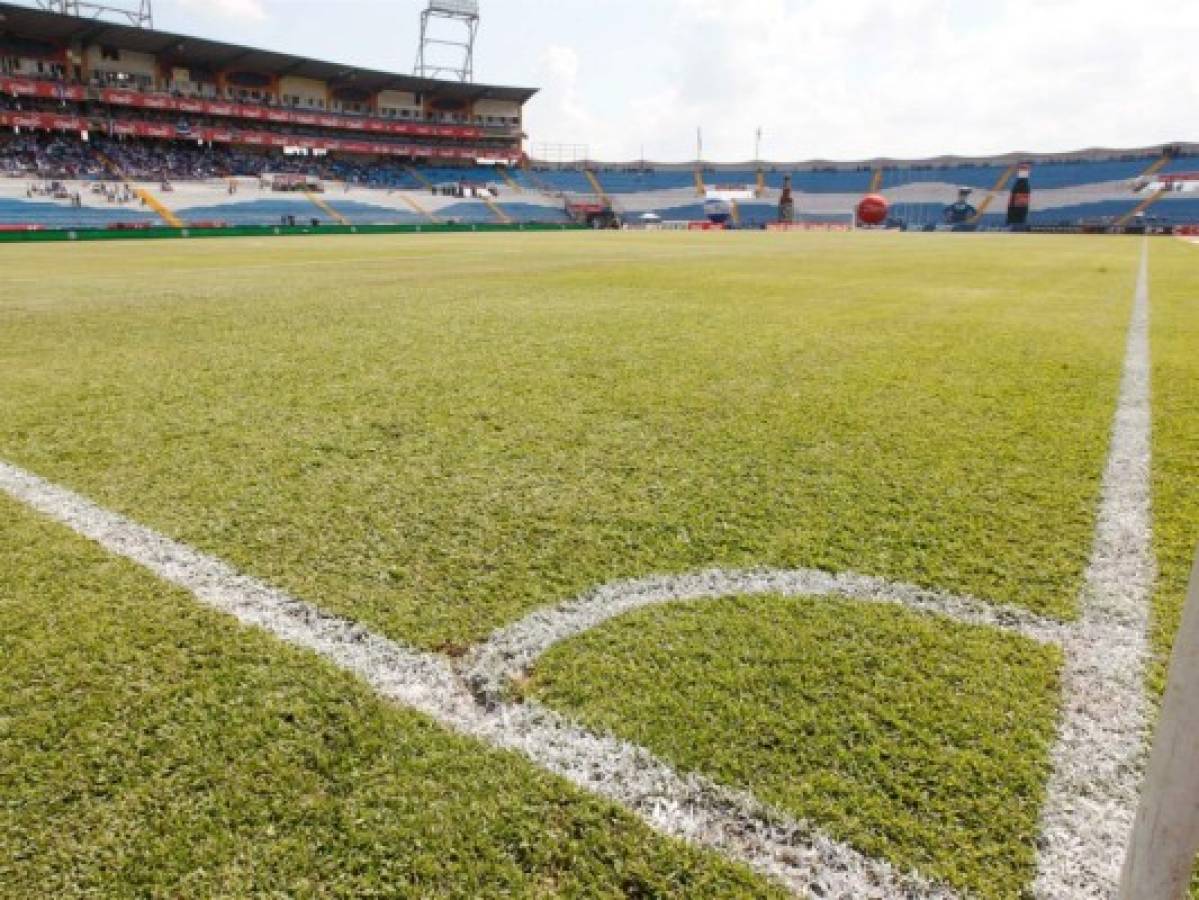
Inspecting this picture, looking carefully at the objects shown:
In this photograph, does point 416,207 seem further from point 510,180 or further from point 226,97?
point 510,180

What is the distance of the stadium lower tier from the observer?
40188mm

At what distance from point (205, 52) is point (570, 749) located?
59178 mm

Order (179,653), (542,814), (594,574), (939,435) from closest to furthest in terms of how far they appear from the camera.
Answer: (542,814), (179,653), (594,574), (939,435)

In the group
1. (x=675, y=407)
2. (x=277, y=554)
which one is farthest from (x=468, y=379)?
(x=277, y=554)

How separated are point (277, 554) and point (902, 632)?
1975 millimetres

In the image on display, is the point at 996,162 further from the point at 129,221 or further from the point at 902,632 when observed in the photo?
the point at 902,632

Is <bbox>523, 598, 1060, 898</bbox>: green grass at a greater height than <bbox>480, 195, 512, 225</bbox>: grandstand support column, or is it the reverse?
<bbox>480, 195, 512, 225</bbox>: grandstand support column

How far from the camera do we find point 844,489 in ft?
9.97

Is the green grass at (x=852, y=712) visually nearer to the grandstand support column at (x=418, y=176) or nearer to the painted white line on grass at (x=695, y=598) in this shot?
the painted white line on grass at (x=695, y=598)

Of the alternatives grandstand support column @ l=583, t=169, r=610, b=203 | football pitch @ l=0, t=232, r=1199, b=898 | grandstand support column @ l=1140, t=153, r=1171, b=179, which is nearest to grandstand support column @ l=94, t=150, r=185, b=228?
grandstand support column @ l=583, t=169, r=610, b=203

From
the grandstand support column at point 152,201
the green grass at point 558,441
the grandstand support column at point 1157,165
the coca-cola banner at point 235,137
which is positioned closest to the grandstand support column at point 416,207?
the coca-cola banner at point 235,137

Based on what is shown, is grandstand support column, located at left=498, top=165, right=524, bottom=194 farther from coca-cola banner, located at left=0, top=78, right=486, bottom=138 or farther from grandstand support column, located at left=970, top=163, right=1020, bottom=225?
grandstand support column, located at left=970, top=163, right=1020, bottom=225

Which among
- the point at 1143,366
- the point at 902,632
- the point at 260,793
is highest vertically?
the point at 1143,366

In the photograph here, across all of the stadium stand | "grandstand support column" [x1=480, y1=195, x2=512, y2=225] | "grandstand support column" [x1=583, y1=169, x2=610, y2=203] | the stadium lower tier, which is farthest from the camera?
"grandstand support column" [x1=583, y1=169, x2=610, y2=203]
